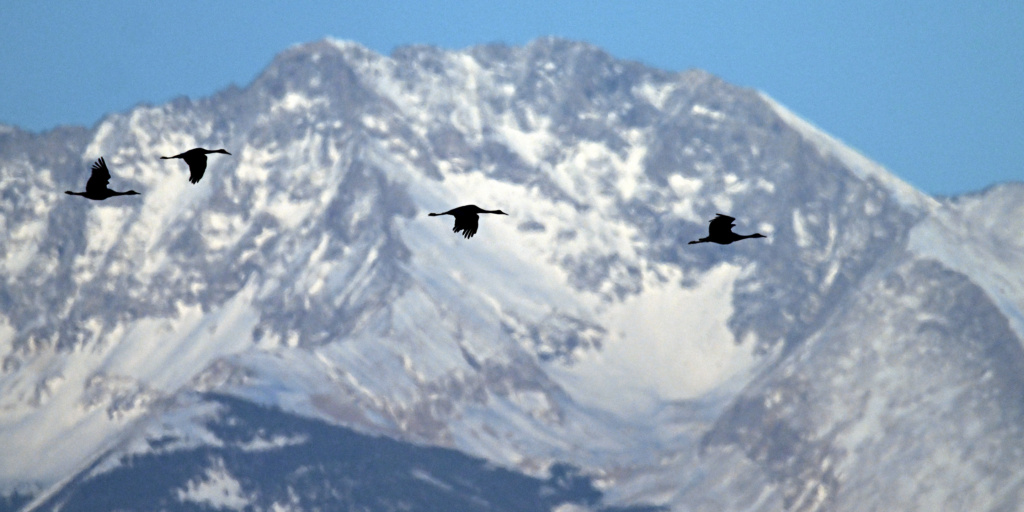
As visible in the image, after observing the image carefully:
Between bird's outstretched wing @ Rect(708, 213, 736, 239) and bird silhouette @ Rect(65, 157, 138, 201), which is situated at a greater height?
bird's outstretched wing @ Rect(708, 213, 736, 239)

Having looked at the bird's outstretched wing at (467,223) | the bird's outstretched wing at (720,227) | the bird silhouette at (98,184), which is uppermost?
the bird's outstretched wing at (720,227)

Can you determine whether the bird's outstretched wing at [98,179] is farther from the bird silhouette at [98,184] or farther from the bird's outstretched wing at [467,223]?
the bird's outstretched wing at [467,223]

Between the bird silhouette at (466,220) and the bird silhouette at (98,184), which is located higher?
the bird silhouette at (466,220)

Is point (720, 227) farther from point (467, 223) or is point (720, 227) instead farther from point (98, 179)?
point (98, 179)

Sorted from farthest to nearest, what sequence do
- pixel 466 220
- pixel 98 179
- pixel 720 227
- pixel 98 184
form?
pixel 98 179 → pixel 98 184 → pixel 466 220 → pixel 720 227

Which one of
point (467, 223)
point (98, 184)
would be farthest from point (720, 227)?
point (98, 184)

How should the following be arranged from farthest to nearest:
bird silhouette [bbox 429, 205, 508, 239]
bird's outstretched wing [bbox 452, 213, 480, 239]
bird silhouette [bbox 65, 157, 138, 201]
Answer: bird silhouette [bbox 65, 157, 138, 201]
bird's outstretched wing [bbox 452, 213, 480, 239]
bird silhouette [bbox 429, 205, 508, 239]

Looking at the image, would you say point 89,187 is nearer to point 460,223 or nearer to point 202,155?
point 202,155

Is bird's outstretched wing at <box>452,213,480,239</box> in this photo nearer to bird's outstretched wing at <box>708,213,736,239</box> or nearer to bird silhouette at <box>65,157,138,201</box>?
bird's outstretched wing at <box>708,213,736,239</box>

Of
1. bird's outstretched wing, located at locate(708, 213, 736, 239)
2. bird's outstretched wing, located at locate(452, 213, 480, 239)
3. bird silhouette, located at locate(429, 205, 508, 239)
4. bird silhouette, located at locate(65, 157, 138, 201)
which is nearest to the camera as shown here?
bird's outstretched wing, located at locate(708, 213, 736, 239)

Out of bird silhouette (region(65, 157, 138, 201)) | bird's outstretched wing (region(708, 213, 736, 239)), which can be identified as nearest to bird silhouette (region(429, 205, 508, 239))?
bird's outstretched wing (region(708, 213, 736, 239))

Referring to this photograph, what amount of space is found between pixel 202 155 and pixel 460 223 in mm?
10947

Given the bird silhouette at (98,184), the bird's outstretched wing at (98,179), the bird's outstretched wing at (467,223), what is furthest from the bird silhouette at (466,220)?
the bird's outstretched wing at (98,179)

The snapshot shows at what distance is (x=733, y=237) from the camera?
93.8 meters
